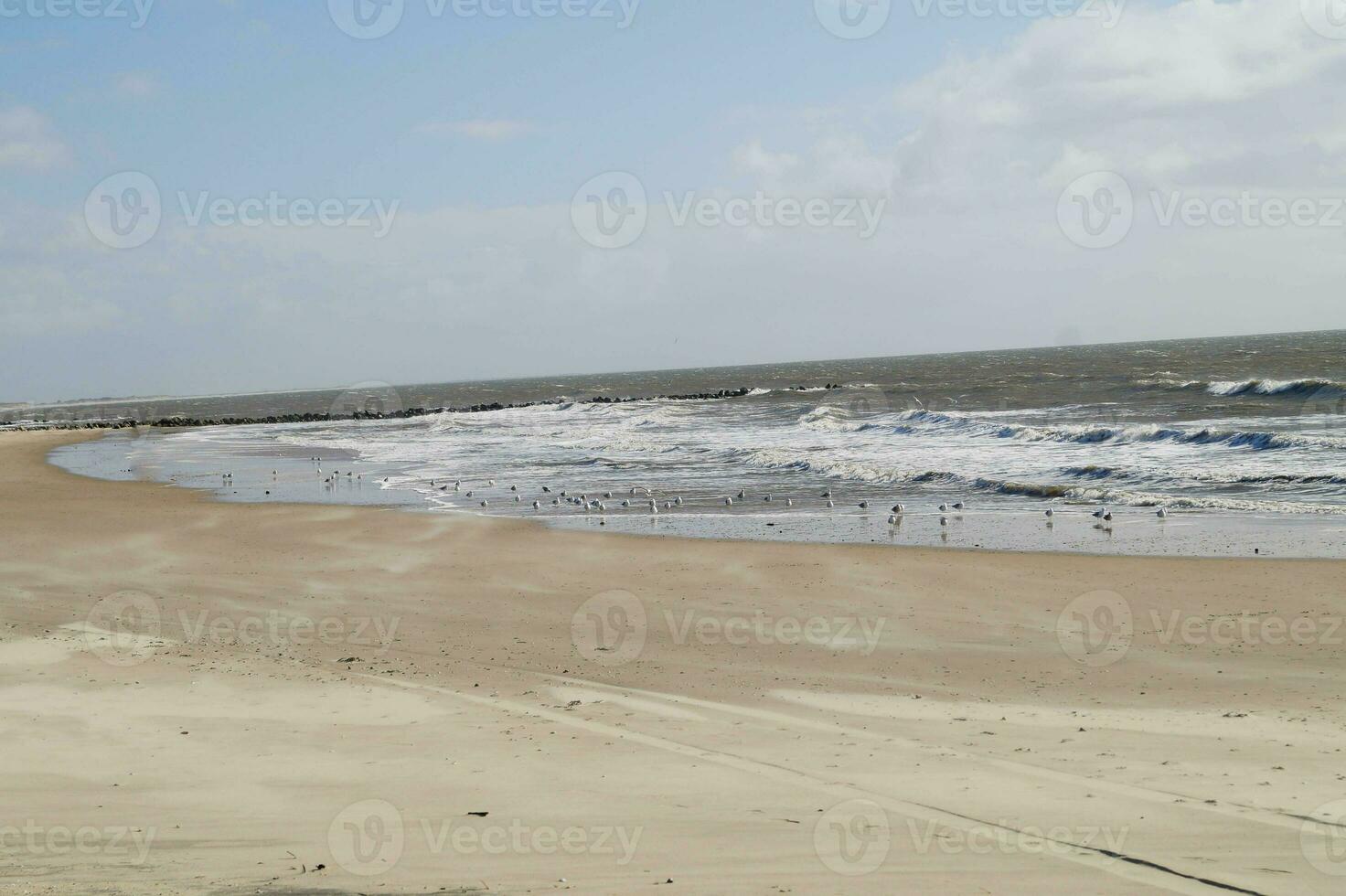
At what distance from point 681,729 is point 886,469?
1827cm

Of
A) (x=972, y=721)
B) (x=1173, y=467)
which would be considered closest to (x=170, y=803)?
(x=972, y=721)

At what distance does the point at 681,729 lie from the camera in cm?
692

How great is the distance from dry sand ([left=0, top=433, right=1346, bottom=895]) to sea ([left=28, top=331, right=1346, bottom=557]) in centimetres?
344

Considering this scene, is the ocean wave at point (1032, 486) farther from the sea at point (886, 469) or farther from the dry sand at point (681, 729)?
the dry sand at point (681, 729)

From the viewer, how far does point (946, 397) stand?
5816 cm

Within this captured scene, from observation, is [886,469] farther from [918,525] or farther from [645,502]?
[918,525]

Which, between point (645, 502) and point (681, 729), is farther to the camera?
point (645, 502)

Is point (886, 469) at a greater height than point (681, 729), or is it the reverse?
point (886, 469)

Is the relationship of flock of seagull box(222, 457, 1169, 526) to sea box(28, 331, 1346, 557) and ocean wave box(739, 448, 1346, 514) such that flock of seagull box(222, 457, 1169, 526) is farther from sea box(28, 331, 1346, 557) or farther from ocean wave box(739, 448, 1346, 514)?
ocean wave box(739, 448, 1346, 514)

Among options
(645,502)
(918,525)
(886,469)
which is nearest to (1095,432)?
(886,469)

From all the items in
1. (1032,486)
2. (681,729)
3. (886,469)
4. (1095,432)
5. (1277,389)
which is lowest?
(681,729)

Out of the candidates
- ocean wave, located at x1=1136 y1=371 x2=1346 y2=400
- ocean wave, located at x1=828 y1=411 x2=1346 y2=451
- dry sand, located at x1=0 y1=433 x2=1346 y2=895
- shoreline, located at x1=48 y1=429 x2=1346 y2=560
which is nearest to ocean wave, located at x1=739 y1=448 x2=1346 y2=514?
shoreline, located at x1=48 y1=429 x2=1346 y2=560

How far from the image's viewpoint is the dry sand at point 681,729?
15.9ft

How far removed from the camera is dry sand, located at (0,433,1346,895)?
15.9 feet
